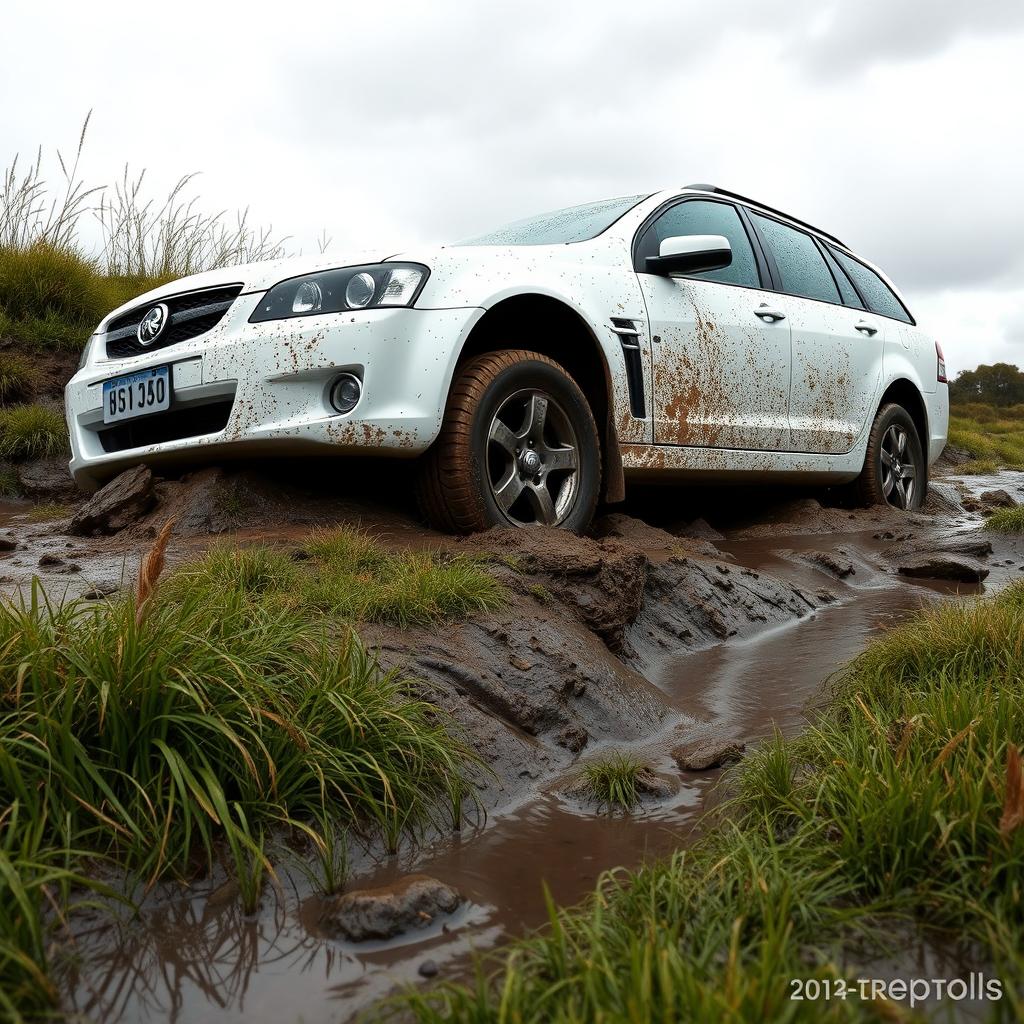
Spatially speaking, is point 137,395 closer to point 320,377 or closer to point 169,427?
point 169,427

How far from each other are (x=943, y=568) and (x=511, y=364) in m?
2.57

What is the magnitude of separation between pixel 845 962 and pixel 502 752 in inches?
46.7

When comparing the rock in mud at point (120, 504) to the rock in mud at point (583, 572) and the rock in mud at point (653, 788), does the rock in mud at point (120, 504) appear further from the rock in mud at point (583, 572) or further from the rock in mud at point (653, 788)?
the rock in mud at point (653, 788)

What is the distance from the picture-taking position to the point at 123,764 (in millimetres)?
1845

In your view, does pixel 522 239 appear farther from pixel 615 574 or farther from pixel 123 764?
pixel 123 764

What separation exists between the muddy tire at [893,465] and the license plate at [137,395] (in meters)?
4.42

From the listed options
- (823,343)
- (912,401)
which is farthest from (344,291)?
(912,401)

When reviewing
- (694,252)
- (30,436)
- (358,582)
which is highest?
(694,252)

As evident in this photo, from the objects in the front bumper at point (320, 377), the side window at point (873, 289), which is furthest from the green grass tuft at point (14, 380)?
the side window at point (873, 289)

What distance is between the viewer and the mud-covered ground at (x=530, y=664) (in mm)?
1613

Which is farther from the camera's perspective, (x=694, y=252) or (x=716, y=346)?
(x=716, y=346)

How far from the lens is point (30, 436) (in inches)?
264

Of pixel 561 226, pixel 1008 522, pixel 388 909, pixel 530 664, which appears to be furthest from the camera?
pixel 1008 522

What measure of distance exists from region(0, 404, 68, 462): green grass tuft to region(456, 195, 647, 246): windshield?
3152 millimetres
